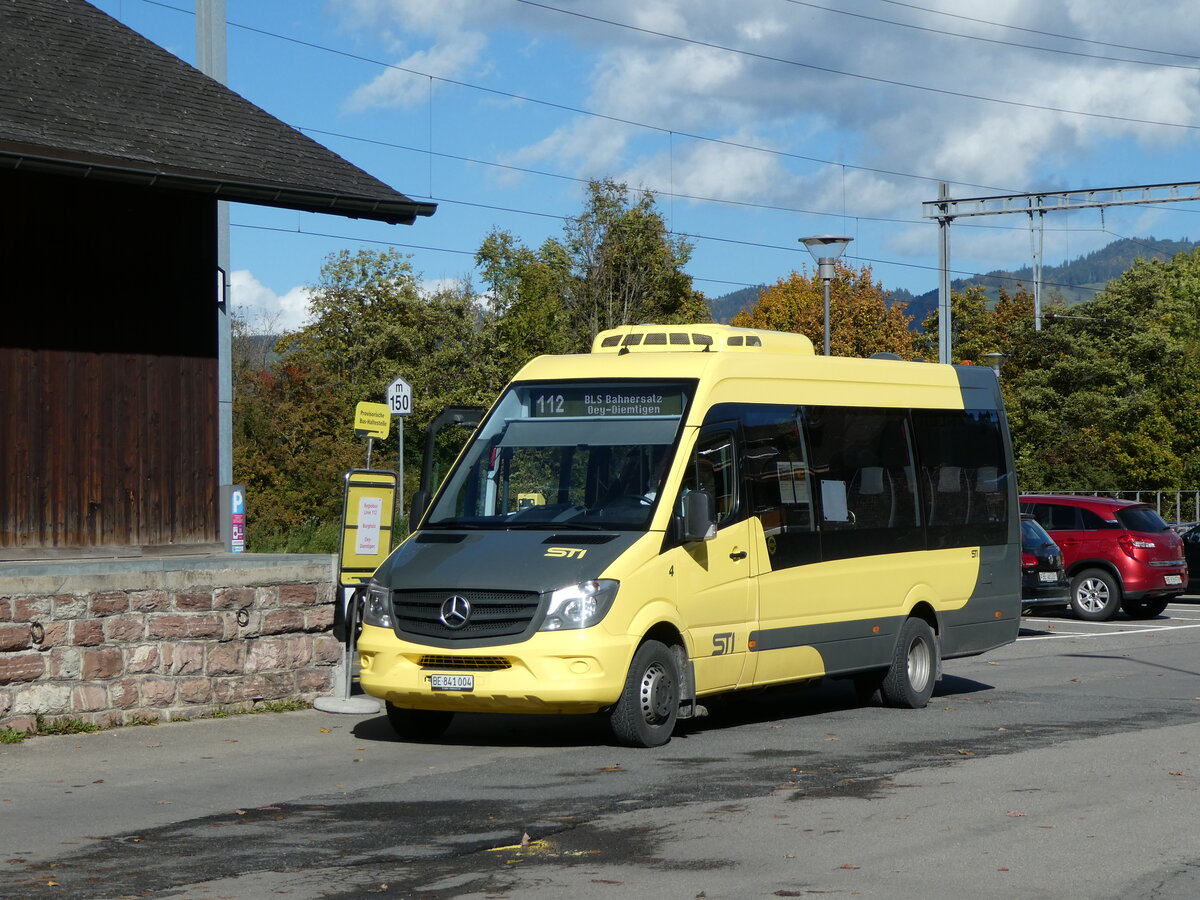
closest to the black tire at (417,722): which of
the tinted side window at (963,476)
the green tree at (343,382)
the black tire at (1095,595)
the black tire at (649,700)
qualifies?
the black tire at (649,700)

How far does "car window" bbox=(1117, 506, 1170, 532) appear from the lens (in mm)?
25922

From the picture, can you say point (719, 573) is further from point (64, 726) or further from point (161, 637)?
point (64, 726)

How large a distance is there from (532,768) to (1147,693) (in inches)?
283

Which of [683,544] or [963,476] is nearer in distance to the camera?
[683,544]

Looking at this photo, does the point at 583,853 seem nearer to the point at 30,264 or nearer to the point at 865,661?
the point at 865,661

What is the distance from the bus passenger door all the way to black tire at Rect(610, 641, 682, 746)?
1.22ft

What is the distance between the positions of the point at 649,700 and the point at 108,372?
582 centimetres

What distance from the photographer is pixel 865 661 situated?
14.0 m

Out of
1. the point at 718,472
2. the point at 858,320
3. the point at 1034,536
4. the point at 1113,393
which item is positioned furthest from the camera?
the point at 858,320

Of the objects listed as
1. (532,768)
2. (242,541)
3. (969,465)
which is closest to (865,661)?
(969,465)

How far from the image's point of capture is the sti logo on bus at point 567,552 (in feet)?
36.9

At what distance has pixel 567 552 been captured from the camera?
37.0 ft

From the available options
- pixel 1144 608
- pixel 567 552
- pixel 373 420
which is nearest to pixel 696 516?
pixel 567 552

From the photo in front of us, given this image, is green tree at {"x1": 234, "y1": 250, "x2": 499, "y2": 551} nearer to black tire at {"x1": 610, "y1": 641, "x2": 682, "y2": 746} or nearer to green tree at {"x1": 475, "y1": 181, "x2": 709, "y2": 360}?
green tree at {"x1": 475, "y1": 181, "x2": 709, "y2": 360}
